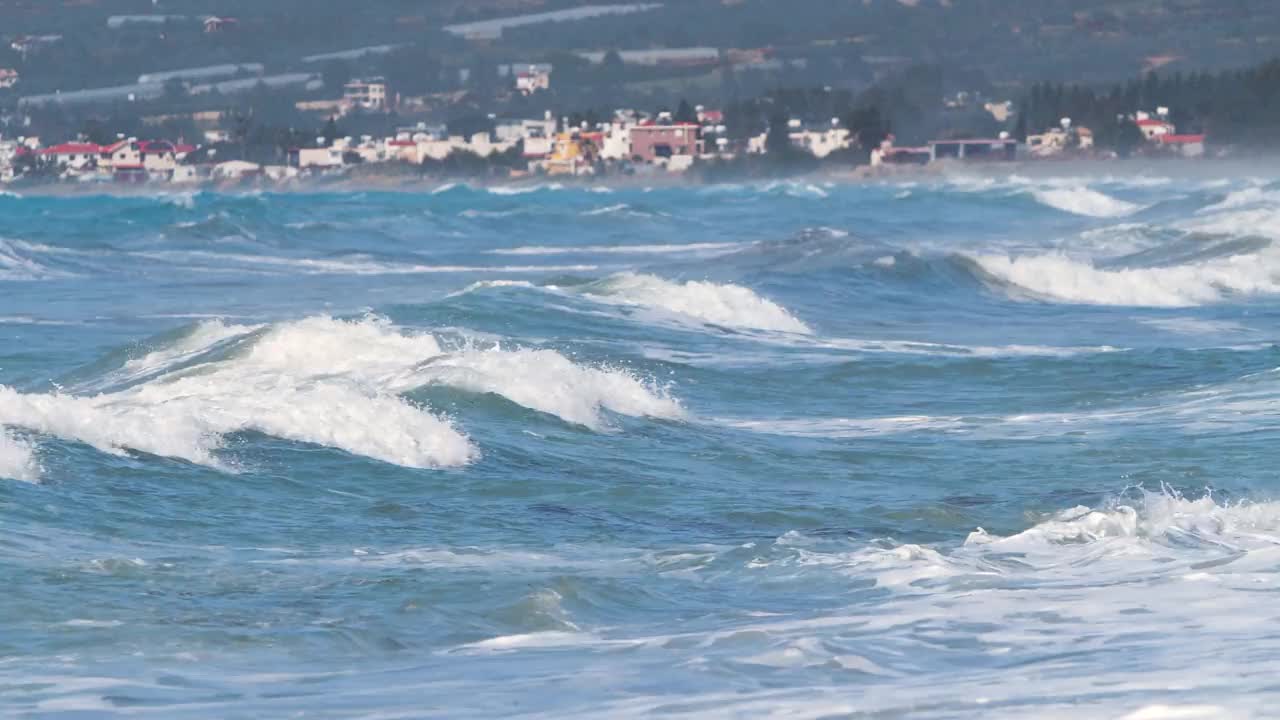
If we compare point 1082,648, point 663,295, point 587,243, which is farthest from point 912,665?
point 587,243

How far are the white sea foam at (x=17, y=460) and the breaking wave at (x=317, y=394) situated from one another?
0.06m

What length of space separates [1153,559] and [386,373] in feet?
33.7

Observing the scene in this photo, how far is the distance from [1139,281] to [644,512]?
77.7 ft

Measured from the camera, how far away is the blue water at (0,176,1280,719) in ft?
31.7

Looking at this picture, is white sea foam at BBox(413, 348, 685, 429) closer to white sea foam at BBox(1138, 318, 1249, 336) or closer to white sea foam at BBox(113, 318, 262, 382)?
white sea foam at BBox(113, 318, 262, 382)

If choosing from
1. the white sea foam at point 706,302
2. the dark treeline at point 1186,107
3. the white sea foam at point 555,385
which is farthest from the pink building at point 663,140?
the white sea foam at point 555,385

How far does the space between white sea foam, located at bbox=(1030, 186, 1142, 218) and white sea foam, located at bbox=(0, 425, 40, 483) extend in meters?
67.9

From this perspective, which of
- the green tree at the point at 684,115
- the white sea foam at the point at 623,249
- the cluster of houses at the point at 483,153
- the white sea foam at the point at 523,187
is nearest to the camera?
the white sea foam at the point at 623,249

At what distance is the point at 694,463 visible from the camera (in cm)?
1705

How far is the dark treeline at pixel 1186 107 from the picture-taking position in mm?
170500

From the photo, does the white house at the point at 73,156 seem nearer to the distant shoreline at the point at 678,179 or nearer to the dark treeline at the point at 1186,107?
the distant shoreline at the point at 678,179

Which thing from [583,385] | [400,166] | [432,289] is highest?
[583,385]

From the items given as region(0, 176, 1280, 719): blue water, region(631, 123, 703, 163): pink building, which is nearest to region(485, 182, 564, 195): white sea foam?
region(631, 123, 703, 163): pink building

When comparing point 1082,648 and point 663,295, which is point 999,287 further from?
point 1082,648
